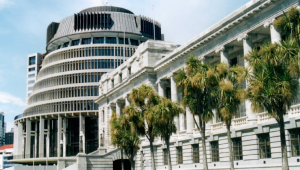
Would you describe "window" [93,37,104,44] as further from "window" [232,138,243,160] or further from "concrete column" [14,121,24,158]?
"window" [232,138,243,160]

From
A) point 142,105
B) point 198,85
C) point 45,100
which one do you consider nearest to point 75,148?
A: point 45,100

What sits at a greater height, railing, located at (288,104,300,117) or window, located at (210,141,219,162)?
railing, located at (288,104,300,117)

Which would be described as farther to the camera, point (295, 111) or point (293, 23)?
point (295, 111)

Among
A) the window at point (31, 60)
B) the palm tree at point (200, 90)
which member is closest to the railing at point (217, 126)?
the palm tree at point (200, 90)

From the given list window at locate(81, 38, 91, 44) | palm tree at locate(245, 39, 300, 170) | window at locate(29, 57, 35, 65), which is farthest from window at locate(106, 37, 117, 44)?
palm tree at locate(245, 39, 300, 170)

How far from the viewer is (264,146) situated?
37.0 metres

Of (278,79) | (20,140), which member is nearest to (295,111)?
(278,79)

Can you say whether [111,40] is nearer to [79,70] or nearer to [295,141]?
[79,70]

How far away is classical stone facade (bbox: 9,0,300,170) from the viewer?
36031 millimetres

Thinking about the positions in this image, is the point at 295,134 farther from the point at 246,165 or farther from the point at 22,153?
the point at 22,153

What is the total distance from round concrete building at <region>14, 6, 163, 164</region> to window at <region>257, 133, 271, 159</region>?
7082cm

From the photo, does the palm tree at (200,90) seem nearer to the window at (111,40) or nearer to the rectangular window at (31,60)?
the window at (111,40)

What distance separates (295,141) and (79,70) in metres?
80.2

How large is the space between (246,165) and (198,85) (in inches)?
438
